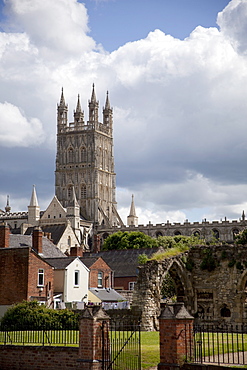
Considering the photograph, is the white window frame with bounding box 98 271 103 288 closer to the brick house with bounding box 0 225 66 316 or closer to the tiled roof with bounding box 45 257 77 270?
the tiled roof with bounding box 45 257 77 270

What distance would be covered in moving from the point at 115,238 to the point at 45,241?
57.0 meters

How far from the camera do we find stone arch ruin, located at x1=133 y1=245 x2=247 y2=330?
105 feet

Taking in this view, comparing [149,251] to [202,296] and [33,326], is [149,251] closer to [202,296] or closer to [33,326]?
[202,296]

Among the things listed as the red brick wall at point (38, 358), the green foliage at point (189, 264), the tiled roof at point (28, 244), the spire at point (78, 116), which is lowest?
the red brick wall at point (38, 358)

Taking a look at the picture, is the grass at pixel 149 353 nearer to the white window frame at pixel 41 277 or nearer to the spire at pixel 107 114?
the white window frame at pixel 41 277

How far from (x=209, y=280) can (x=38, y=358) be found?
568 inches

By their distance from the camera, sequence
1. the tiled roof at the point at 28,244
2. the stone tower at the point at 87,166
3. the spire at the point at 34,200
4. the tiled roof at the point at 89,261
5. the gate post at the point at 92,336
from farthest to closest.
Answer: the stone tower at the point at 87,166 < the spire at the point at 34,200 < the tiled roof at the point at 89,261 < the tiled roof at the point at 28,244 < the gate post at the point at 92,336

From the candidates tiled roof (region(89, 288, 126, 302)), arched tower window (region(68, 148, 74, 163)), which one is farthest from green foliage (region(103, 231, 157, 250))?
arched tower window (region(68, 148, 74, 163))

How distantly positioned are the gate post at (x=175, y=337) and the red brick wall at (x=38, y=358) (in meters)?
3.01

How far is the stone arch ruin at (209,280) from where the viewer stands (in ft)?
105

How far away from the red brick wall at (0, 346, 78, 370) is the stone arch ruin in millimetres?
10385

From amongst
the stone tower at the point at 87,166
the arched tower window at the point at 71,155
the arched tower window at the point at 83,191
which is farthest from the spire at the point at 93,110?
the arched tower window at the point at 83,191

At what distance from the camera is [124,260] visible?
68500mm

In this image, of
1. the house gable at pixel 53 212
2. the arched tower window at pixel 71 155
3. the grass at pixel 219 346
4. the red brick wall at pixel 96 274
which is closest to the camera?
the grass at pixel 219 346
